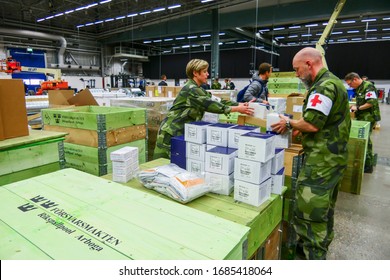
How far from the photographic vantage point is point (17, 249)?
966 mm

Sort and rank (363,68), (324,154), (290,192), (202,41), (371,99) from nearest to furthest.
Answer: (324,154)
(290,192)
(371,99)
(363,68)
(202,41)

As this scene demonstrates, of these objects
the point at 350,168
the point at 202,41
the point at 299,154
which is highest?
the point at 202,41

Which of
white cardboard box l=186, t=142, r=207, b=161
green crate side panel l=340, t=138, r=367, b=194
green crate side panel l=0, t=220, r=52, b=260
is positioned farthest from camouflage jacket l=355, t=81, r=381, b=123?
green crate side panel l=0, t=220, r=52, b=260

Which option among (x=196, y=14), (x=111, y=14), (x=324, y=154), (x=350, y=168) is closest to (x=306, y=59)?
(x=324, y=154)

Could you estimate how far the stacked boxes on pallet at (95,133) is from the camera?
295 cm

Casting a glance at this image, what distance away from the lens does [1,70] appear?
819cm

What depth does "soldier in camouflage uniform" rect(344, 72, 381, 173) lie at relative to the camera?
479 centimetres

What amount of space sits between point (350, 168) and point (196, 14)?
12355 mm

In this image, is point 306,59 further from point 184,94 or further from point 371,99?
point 371,99

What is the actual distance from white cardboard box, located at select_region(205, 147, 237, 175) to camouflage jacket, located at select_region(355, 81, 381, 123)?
435 centimetres

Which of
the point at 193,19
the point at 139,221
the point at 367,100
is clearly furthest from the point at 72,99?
the point at 193,19

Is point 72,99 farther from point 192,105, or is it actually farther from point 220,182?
point 220,182

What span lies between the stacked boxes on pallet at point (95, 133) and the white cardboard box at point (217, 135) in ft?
5.21

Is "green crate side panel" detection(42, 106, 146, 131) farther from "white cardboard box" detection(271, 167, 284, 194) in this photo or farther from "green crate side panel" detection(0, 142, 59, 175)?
"white cardboard box" detection(271, 167, 284, 194)
